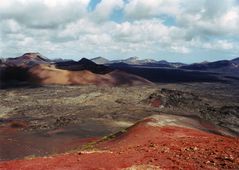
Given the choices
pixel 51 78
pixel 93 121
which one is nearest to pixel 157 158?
pixel 93 121

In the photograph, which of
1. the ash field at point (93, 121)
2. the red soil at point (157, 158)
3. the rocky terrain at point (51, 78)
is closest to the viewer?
the red soil at point (157, 158)

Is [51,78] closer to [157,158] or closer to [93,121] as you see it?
[93,121]

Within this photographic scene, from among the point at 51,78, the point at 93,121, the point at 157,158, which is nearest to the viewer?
the point at 157,158

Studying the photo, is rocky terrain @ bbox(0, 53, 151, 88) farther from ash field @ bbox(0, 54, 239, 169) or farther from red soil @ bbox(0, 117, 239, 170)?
red soil @ bbox(0, 117, 239, 170)

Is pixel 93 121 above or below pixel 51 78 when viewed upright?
below

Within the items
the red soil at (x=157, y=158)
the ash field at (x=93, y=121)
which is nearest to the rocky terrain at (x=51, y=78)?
the ash field at (x=93, y=121)

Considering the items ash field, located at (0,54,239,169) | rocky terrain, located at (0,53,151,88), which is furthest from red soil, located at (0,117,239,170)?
rocky terrain, located at (0,53,151,88)

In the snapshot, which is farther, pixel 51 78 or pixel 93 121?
pixel 51 78

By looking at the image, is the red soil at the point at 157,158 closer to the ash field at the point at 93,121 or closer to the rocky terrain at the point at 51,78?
the ash field at the point at 93,121

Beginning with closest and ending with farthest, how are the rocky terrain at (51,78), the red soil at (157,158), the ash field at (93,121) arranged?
the red soil at (157,158), the ash field at (93,121), the rocky terrain at (51,78)

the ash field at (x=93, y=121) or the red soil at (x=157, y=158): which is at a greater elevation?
the red soil at (x=157, y=158)

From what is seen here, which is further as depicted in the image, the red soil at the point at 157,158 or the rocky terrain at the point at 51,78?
the rocky terrain at the point at 51,78

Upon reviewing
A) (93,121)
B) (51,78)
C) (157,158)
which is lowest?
(93,121)
